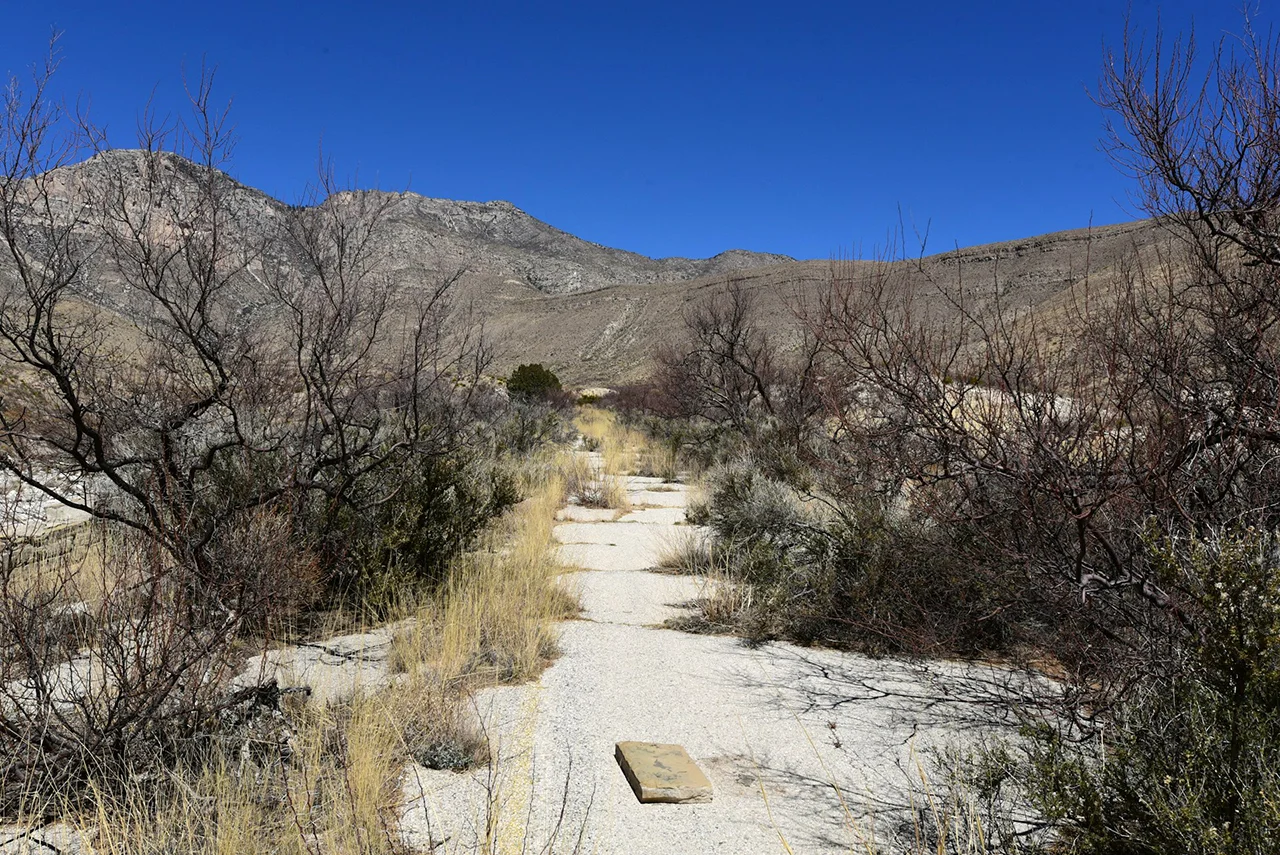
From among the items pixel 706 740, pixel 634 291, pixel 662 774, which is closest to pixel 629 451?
pixel 706 740

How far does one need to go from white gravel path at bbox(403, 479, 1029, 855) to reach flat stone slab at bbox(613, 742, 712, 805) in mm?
45

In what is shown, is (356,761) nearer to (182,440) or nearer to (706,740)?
(706,740)

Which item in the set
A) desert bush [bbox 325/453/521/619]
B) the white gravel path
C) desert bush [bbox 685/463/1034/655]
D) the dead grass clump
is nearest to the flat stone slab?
the white gravel path

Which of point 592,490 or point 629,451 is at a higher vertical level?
point 629,451

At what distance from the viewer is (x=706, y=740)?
365cm

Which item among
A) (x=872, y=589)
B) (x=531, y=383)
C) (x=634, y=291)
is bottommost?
(x=872, y=589)

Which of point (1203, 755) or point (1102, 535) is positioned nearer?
point (1203, 755)

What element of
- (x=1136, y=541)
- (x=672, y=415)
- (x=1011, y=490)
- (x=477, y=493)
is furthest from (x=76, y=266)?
(x=672, y=415)

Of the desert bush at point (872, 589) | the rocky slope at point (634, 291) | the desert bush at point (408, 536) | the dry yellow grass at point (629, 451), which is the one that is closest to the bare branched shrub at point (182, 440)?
the desert bush at point (408, 536)

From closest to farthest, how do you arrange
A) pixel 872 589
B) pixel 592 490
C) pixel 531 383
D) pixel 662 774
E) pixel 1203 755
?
1. pixel 1203 755
2. pixel 662 774
3. pixel 872 589
4. pixel 592 490
5. pixel 531 383

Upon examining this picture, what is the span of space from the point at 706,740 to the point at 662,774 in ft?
1.71

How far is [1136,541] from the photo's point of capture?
12.6ft

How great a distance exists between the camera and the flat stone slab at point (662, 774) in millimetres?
3027

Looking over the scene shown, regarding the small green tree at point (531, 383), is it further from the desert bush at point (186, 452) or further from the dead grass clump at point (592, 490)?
the desert bush at point (186, 452)
